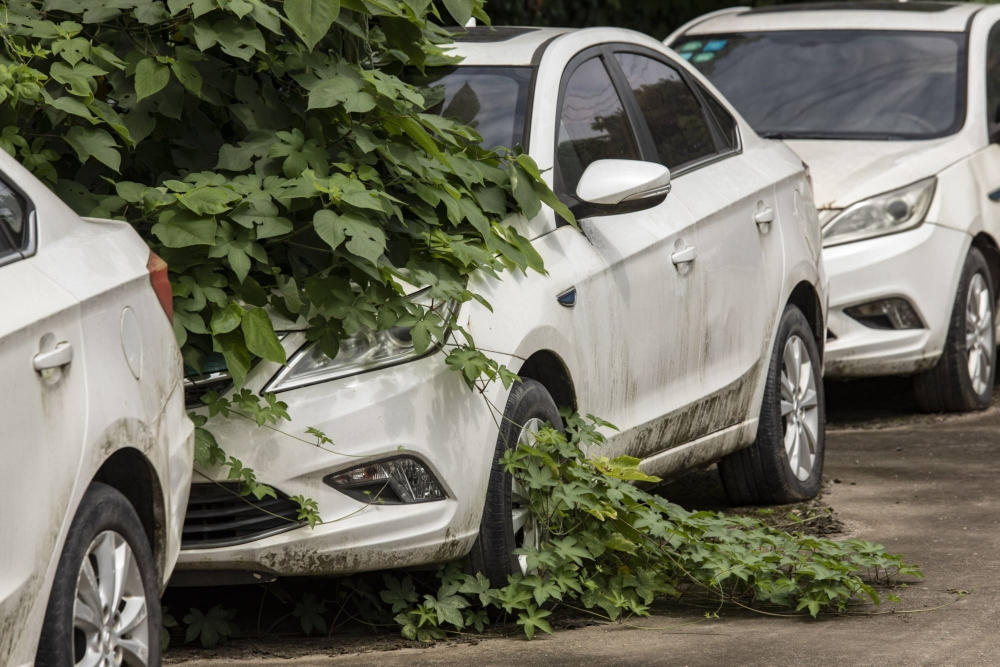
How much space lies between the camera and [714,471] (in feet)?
23.8

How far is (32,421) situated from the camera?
117 inches

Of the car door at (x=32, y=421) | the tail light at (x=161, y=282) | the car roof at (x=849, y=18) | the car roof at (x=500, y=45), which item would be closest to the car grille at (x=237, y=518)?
the tail light at (x=161, y=282)

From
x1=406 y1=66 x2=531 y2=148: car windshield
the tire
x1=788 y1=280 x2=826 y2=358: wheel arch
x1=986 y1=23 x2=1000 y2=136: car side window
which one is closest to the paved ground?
the tire

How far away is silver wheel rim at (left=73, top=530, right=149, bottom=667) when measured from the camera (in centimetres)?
320

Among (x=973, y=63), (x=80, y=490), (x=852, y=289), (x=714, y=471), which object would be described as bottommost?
(x=714, y=471)

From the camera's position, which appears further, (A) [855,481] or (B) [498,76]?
(A) [855,481]

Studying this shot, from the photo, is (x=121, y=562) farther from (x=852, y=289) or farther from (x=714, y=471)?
(x=852, y=289)

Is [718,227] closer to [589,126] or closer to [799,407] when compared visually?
[589,126]

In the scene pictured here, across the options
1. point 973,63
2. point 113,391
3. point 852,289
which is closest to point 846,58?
point 973,63

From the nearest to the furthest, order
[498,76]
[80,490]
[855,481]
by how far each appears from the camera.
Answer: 1. [80,490]
2. [498,76]
3. [855,481]

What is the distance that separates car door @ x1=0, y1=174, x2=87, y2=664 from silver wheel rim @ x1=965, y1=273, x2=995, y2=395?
5.78m

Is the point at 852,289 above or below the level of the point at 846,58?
below

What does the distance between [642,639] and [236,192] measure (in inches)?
64.6

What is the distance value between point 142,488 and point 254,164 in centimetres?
112
